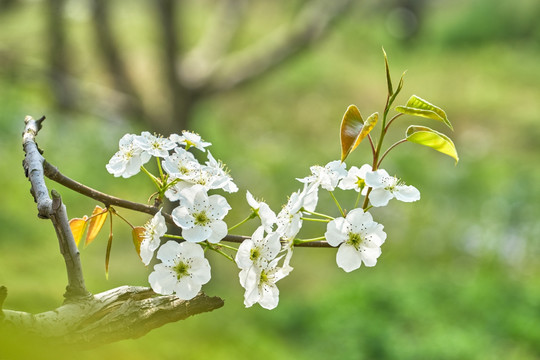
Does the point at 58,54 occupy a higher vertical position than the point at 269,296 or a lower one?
higher

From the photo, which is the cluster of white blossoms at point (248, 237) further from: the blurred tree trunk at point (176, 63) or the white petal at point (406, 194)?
the blurred tree trunk at point (176, 63)

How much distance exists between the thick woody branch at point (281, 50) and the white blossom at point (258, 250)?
292 centimetres

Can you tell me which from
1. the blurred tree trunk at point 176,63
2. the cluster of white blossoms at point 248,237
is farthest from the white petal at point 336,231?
the blurred tree trunk at point 176,63

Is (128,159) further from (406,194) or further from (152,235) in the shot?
(406,194)

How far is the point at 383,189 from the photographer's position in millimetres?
558

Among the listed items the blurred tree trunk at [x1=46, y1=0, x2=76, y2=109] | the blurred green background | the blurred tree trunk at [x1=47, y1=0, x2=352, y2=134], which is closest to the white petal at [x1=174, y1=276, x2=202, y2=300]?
the blurred green background

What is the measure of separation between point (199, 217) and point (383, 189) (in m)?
0.15

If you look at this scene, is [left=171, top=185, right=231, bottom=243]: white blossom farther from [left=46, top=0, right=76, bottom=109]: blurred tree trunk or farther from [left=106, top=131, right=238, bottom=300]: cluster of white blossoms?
[left=46, top=0, right=76, bottom=109]: blurred tree trunk

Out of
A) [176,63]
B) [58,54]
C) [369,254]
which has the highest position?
[58,54]

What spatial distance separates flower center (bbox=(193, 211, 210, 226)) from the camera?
1.72ft

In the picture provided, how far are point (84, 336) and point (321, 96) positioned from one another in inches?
229

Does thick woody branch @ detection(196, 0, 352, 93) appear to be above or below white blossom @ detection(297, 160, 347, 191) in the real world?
above

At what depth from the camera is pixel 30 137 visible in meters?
0.56

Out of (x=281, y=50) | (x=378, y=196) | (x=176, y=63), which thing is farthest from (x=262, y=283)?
(x=281, y=50)
